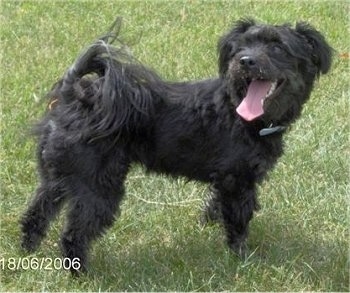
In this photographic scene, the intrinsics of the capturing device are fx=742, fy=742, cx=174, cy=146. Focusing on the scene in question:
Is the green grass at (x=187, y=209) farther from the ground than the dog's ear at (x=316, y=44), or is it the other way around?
the dog's ear at (x=316, y=44)

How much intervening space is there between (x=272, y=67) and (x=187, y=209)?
4.25 feet

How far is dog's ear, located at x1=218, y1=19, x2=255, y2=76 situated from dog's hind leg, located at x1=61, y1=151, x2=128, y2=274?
79 cm

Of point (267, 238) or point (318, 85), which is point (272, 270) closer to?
point (267, 238)

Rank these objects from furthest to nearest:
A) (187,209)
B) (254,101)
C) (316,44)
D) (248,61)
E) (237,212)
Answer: (187,209) → (237,212) → (316,44) → (254,101) → (248,61)

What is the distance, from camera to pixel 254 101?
3.90 m

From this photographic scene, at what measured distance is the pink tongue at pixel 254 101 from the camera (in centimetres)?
388

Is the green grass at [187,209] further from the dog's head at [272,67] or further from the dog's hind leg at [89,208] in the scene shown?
the dog's head at [272,67]

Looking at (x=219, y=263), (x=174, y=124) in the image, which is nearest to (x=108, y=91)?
(x=174, y=124)

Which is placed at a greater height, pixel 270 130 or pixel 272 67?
pixel 272 67

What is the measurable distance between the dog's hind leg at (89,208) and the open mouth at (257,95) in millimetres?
722

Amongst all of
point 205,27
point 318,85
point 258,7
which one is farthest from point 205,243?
point 258,7

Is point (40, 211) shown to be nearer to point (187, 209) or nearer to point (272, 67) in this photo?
point (187, 209)

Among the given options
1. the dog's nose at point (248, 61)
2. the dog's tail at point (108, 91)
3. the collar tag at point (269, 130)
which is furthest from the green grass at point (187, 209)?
the dog's nose at point (248, 61)

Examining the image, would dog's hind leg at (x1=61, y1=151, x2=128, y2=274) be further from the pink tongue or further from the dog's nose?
the dog's nose
